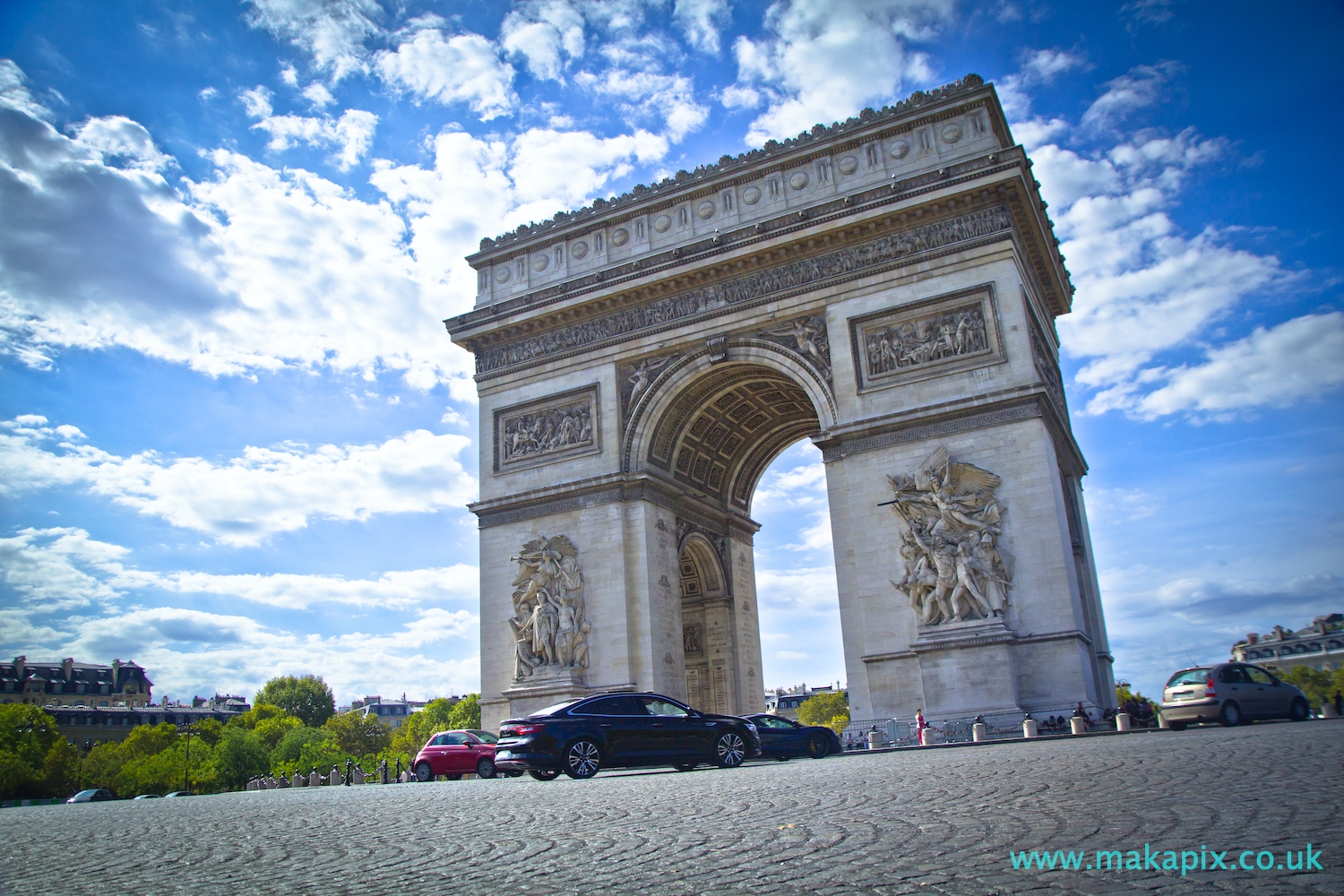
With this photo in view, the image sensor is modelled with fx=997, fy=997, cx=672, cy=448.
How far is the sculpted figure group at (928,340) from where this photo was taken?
23.1 m

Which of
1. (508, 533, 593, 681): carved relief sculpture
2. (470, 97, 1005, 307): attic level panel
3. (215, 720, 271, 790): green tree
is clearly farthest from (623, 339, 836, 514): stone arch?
(215, 720, 271, 790): green tree

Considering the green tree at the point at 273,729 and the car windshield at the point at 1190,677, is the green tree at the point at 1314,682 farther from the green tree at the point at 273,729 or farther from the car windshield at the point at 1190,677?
the green tree at the point at 273,729

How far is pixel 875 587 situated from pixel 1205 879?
19.2 metres

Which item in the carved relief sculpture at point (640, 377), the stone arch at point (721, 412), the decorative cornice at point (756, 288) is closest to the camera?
the decorative cornice at point (756, 288)

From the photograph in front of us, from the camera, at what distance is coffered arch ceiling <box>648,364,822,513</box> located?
27344mm

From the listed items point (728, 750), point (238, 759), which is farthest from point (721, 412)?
point (238, 759)

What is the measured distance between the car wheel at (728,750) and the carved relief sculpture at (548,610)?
1086 cm

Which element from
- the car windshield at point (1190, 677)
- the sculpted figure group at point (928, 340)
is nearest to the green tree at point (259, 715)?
the sculpted figure group at point (928, 340)

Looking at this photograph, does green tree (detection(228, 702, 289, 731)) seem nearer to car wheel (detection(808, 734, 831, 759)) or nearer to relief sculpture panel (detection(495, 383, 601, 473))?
relief sculpture panel (detection(495, 383, 601, 473))

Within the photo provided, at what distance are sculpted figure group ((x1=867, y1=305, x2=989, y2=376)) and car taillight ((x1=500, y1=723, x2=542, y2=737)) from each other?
1355cm

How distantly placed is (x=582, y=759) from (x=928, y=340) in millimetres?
14066

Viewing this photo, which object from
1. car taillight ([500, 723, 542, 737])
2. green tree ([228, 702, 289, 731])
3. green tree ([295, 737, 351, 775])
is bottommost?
green tree ([295, 737, 351, 775])

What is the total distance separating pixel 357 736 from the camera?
92.1 m

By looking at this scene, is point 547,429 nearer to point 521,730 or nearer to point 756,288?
point 756,288
